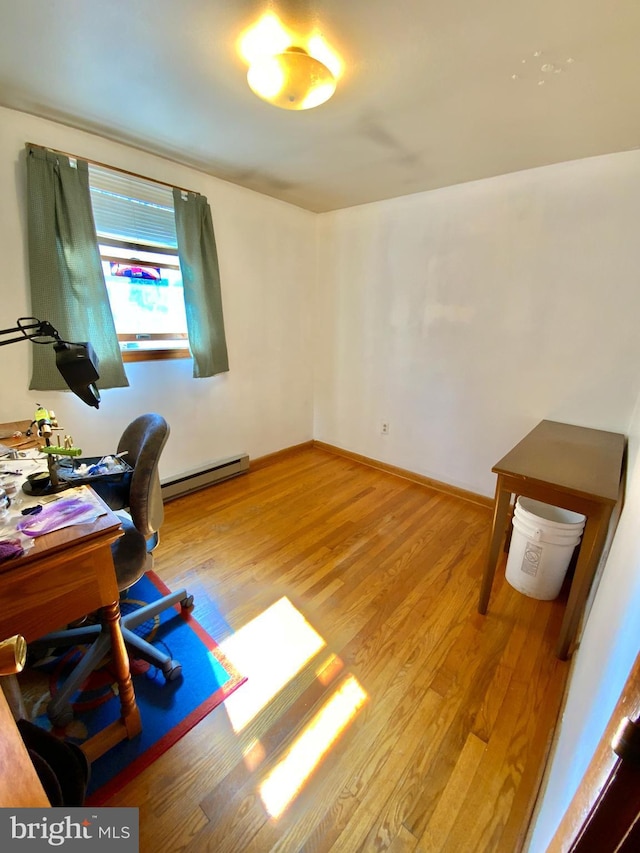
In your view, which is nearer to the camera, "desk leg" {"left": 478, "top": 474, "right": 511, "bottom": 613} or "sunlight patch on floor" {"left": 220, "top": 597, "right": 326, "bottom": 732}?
"sunlight patch on floor" {"left": 220, "top": 597, "right": 326, "bottom": 732}

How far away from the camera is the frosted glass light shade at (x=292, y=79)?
1265 millimetres

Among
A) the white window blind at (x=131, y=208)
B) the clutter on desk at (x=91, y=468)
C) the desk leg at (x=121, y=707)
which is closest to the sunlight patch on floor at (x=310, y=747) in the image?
the desk leg at (x=121, y=707)

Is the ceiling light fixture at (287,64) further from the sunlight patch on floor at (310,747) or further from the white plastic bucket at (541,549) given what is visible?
the sunlight patch on floor at (310,747)

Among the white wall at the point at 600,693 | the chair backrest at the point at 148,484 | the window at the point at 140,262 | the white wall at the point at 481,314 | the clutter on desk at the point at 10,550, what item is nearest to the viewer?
the white wall at the point at 600,693

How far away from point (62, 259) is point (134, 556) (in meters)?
1.71

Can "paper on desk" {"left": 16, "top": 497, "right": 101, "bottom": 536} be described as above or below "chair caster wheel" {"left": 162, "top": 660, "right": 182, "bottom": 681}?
above

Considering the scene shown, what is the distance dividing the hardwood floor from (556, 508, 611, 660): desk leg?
202 mm

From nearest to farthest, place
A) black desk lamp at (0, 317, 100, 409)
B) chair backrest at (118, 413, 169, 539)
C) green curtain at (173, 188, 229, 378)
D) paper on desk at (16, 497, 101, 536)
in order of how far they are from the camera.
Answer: paper on desk at (16, 497, 101, 536) → black desk lamp at (0, 317, 100, 409) → chair backrest at (118, 413, 169, 539) → green curtain at (173, 188, 229, 378)

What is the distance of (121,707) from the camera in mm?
1201

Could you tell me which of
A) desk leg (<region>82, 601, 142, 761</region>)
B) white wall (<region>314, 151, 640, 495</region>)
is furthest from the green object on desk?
white wall (<region>314, 151, 640, 495</region>)

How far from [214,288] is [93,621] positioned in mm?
2180

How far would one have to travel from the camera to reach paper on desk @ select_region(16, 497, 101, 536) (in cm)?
99

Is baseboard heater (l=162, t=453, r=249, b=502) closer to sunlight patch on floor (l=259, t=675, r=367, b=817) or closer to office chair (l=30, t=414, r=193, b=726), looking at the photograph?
office chair (l=30, t=414, r=193, b=726)

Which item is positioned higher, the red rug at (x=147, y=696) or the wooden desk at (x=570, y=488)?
the wooden desk at (x=570, y=488)
